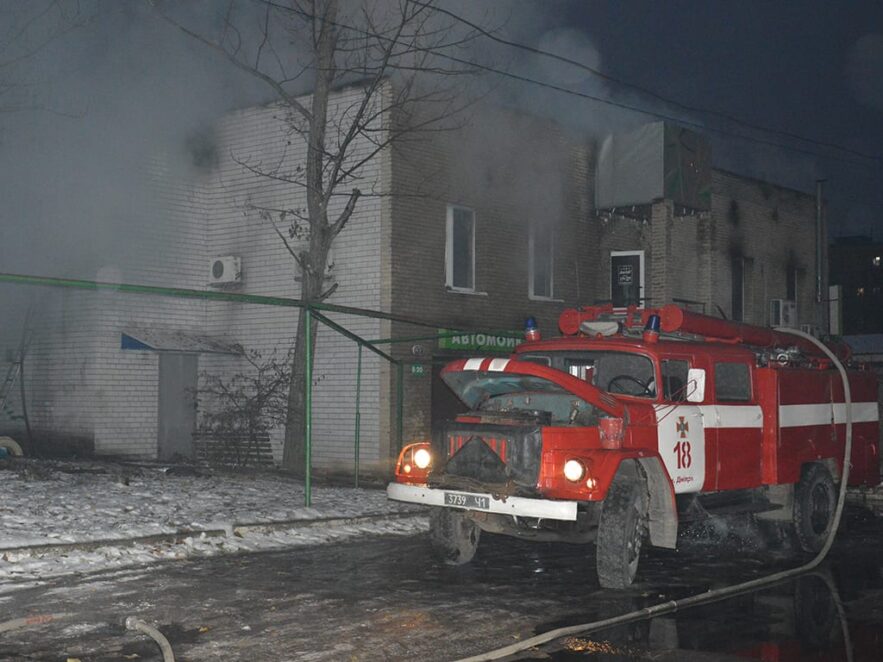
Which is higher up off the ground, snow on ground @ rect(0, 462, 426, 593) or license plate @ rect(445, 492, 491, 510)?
license plate @ rect(445, 492, 491, 510)

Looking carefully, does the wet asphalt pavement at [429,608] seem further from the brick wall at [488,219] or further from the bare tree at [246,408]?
the bare tree at [246,408]

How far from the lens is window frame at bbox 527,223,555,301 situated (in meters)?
19.4

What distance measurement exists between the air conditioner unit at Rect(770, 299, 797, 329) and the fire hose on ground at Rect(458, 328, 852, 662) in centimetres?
1284

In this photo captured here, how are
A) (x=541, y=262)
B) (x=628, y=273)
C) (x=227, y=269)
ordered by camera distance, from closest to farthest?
(x=227, y=269), (x=541, y=262), (x=628, y=273)

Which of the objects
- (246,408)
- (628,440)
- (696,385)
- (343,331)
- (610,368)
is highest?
(343,331)

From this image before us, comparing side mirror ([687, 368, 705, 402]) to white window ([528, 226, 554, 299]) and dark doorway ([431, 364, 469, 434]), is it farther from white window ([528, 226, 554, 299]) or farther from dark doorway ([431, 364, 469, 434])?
white window ([528, 226, 554, 299])

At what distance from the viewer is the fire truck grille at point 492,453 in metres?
8.23

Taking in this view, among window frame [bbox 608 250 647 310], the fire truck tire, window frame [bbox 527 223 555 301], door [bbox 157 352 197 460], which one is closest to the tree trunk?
door [bbox 157 352 197 460]

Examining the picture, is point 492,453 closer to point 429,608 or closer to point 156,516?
point 429,608

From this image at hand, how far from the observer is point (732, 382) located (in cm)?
1015

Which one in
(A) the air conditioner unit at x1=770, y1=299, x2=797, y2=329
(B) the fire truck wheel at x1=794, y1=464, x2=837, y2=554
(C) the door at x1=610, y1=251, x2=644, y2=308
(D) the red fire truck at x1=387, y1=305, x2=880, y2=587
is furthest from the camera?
(A) the air conditioner unit at x1=770, y1=299, x2=797, y2=329

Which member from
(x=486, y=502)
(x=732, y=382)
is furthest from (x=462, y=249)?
(x=486, y=502)

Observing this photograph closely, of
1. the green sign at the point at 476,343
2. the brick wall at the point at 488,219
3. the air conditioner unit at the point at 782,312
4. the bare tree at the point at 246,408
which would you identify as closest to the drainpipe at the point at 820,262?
the air conditioner unit at the point at 782,312

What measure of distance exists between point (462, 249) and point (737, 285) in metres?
8.48
